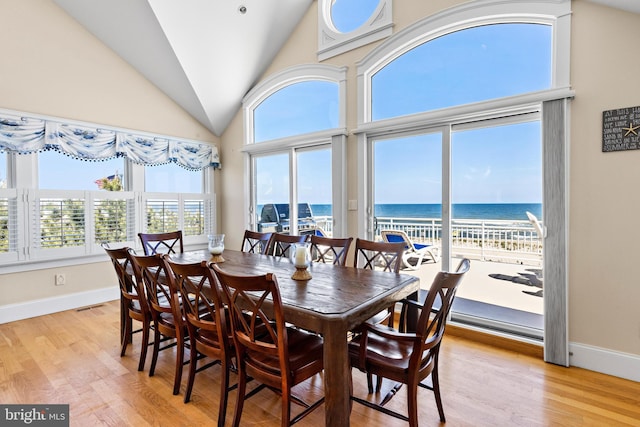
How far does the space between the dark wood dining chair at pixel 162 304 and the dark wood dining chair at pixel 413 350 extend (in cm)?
121

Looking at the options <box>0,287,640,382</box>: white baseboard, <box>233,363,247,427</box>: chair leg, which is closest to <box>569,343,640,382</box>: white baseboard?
<box>0,287,640,382</box>: white baseboard

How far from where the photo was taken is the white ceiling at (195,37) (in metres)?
3.78

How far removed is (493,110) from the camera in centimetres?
287

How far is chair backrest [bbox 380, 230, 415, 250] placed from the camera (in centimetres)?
365

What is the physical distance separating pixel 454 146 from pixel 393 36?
1.38m

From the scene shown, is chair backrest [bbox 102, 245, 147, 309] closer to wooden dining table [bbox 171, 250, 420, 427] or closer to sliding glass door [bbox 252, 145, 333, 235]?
wooden dining table [bbox 171, 250, 420, 427]

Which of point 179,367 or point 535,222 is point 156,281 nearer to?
point 179,367

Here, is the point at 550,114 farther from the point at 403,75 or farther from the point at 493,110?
the point at 403,75

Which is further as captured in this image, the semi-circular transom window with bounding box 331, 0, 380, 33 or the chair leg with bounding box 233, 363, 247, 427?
the semi-circular transom window with bounding box 331, 0, 380, 33

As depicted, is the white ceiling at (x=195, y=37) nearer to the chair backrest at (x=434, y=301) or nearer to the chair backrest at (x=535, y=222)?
the chair backrest at (x=535, y=222)

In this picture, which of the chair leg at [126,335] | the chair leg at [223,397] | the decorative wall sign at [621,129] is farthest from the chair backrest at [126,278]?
the decorative wall sign at [621,129]

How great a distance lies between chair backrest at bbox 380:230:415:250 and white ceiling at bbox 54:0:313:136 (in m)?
3.08

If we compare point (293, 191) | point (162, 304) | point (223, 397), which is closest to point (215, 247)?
point (162, 304)

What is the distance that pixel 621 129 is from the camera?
2.38 meters
